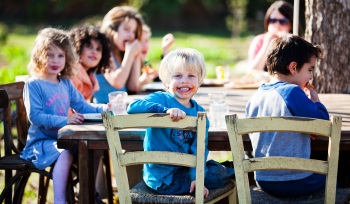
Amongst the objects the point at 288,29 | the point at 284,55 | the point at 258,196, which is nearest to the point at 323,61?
the point at 288,29

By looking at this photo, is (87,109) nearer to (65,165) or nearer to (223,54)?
(65,165)

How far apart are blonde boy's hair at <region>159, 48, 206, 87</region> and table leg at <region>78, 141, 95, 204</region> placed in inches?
23.9

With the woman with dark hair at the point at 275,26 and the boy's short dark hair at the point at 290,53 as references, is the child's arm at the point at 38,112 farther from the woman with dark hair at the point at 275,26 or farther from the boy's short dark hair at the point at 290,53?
the woman with dark hair at the point at 275,26

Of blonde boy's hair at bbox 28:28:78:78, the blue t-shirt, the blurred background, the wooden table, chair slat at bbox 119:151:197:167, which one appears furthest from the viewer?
the blurred background

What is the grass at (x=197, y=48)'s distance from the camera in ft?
44.6

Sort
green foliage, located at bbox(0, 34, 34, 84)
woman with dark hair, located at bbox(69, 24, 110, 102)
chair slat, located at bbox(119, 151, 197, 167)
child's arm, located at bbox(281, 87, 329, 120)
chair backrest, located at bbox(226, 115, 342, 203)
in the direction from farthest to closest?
green foliage, located at bbox(0, 34, 34, 84) < woman with dark hair, located at bbox(69, 24, 110, 102) < child's arm, located at bbox(281, 87, 329, 120) < chair slat, located at bbox(119, 151, 197, 167) < chair backrest, located at bbox(226, 115, 342, 203)

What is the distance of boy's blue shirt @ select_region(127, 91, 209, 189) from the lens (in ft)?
11.9

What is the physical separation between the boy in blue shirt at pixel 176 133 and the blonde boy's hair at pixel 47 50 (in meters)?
1.01

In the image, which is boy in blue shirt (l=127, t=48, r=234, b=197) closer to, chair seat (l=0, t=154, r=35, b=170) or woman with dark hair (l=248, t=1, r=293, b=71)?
chair seat (l=0, t=154, r=35, b=170)

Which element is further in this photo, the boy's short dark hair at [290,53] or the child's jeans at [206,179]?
the boy's short dark hair at [290,53]

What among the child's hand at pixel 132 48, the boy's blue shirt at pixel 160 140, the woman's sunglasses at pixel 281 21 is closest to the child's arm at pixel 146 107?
the boy's blue shirt at pixel 160 140

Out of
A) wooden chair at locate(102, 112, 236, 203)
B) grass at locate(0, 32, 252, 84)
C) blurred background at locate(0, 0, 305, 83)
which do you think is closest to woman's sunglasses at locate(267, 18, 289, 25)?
wooden chair at locate(102, 112, 236, 203)

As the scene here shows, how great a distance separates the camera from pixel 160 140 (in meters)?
3.68

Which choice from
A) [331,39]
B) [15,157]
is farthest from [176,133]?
[331,39]
